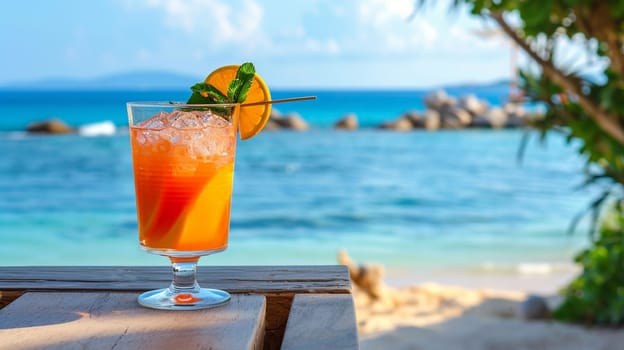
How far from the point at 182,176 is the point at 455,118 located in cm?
2353

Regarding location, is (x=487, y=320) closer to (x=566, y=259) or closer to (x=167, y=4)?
(x=566, y=259)

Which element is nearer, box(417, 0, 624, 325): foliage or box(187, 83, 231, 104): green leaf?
box(187, 83, 231, 104): green leaf

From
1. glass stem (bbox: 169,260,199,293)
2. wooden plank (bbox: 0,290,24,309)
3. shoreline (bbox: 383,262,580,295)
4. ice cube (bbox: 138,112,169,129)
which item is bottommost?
shoreline (bbox: 383,262,580,295)

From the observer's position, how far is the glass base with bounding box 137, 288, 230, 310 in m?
0.94

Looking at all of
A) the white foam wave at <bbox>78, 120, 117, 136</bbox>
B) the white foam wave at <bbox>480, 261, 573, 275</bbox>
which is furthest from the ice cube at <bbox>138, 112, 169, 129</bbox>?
the white foam wave at <bbox>78, 120, 117, 136</bbox>

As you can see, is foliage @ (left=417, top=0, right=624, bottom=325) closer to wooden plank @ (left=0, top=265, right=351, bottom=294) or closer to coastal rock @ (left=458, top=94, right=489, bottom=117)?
wooden plank @ (left=0, top=265, right=351, bottom=294)

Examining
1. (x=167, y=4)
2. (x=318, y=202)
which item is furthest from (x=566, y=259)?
(x=167, y=4)

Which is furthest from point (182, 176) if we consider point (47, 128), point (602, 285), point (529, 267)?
point (47, 128)

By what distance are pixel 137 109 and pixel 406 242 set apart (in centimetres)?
812

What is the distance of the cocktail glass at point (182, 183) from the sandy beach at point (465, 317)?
143 inches

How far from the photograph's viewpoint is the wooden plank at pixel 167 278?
3.42ft

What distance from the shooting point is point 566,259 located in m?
7.86

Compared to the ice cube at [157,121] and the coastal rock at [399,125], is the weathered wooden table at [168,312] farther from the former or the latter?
the coastal rock at [399,125]

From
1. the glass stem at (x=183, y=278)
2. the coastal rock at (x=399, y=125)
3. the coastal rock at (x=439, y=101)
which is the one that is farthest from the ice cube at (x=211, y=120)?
the coastal rock at (x=439, y=101)
